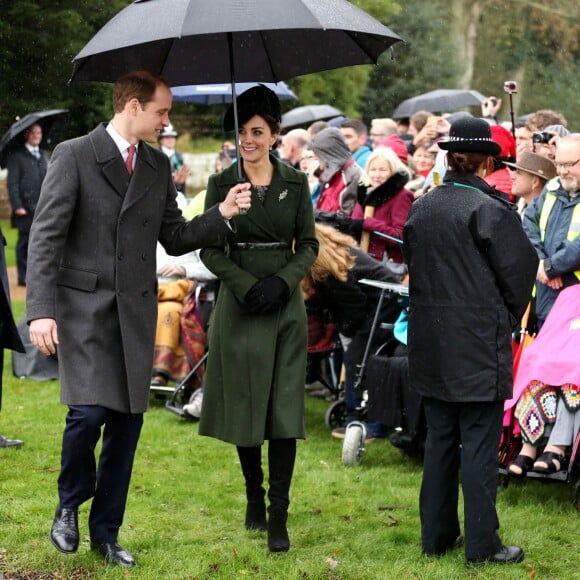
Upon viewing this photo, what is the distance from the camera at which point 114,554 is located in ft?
18.5

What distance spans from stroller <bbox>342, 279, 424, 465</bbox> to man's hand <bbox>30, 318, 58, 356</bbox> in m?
2.98

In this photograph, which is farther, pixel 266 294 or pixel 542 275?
pixel 542 275

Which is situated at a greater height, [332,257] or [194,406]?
[332,257]

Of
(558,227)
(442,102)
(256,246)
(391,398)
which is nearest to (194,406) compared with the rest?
(391,398)

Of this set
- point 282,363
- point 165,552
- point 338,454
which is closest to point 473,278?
point 282,363

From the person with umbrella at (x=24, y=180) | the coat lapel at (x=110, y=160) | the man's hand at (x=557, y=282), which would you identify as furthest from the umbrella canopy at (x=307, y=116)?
the coat lapel at (x=110, y=160)

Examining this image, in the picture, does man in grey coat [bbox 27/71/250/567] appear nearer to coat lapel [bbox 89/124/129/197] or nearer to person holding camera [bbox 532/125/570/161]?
coat lapel [bbox 89/124/129/197]

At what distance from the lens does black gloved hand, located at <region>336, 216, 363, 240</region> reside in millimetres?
9078

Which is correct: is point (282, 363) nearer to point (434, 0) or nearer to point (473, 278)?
point (473, 278)

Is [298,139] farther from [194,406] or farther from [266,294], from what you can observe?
[266,294]

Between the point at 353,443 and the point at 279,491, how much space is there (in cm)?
203

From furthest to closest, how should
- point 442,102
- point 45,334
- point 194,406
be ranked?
point 442,102 < point 194,406 < point 45,334

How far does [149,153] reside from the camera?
5.65 m

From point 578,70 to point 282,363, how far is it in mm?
23885
